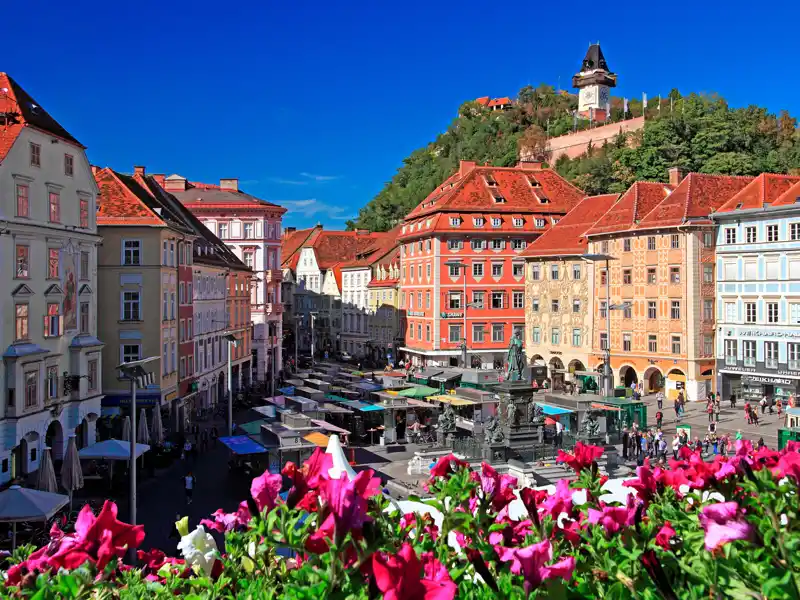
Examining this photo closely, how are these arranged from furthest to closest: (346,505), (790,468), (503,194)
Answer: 1. (503,194)
2. (790,468)
3. (346,505)

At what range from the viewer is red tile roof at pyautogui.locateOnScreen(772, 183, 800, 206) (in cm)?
4769

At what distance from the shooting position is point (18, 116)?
3117cm

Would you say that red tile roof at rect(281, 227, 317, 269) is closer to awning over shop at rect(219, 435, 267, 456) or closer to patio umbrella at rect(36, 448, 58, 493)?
awning over shop at rect(219, 435, 267, 456)

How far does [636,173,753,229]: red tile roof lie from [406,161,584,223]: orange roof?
16.2 meters

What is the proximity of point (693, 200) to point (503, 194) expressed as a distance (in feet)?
68.8

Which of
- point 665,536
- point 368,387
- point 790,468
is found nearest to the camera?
point 665,536

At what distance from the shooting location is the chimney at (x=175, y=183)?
248ft

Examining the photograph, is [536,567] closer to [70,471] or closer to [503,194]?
[70,471]

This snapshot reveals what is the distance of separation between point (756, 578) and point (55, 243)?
31.8 meters

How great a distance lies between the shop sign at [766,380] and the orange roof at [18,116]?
1460 inches

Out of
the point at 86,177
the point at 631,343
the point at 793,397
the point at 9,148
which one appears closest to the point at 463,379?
the point at 631,343

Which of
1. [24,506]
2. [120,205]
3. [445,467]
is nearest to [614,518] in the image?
[445,467]

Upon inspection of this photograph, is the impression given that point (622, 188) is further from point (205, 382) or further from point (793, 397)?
point (205, 382)

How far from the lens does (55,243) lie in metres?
33.4
